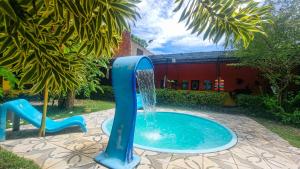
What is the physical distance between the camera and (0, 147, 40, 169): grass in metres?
3.60

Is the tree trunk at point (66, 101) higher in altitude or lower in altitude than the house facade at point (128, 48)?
lower

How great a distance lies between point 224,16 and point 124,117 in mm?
3058

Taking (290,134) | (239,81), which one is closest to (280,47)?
(290,134)

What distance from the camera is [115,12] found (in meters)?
1.48

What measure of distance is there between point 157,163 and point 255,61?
9.36m

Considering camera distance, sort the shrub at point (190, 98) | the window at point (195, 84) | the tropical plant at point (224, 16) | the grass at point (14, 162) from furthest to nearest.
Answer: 1. the window at point (195, 84)
2. the shrub at point (190, 98)
3. the grass at point (14, 162)
4. the tropical plant at point (224, 16)

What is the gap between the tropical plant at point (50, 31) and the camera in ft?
3.94

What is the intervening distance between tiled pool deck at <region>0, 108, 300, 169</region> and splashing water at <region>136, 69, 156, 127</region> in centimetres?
256

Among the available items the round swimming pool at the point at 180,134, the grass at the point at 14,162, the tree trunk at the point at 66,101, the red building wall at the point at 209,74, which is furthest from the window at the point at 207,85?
the grass at the point at 14,162

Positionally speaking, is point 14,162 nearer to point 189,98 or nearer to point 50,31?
point 50,31

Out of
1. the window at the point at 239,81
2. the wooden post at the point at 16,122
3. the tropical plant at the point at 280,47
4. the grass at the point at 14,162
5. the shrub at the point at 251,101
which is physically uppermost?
the tropical plant at the point at 280,47

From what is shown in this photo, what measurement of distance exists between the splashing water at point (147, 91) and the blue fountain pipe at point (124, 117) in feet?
8.11

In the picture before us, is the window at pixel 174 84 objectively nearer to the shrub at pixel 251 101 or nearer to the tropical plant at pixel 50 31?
the shrub at pixel 251 101

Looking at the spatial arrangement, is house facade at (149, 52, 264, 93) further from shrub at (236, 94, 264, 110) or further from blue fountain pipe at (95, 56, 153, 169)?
blue fountain pipe at (95, 56, 153, 169)
